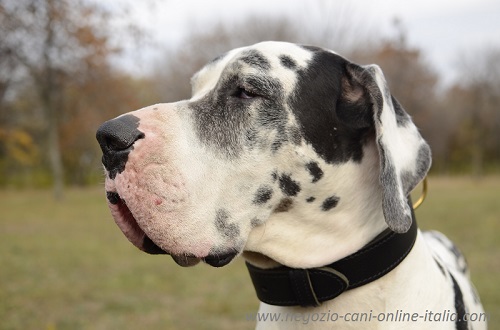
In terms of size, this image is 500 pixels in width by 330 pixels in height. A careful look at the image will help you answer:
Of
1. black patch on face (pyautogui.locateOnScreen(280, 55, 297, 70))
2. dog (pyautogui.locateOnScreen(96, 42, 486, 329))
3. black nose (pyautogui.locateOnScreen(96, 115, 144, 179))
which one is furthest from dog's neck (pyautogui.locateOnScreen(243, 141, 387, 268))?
black nose (pyautogui.locateOnScreen(96, 115, 144, 179))

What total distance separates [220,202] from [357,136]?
2.23ft

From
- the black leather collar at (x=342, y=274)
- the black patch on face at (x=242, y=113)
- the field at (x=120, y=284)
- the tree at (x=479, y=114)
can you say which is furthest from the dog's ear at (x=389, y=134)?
the tree at (x=479, y=114)

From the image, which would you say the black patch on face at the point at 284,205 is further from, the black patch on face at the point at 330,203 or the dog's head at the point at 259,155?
the black patch on face at the point at 330,203

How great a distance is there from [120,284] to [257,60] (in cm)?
A: 581

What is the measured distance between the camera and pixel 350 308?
2.34 metres

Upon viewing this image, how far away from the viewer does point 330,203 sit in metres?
2.39

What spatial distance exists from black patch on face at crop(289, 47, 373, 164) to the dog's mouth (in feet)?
1.96

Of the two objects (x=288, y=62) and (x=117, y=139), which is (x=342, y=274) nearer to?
(x=288, y=62)

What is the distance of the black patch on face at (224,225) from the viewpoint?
7.26 feet

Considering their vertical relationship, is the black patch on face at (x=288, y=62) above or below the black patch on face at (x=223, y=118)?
above

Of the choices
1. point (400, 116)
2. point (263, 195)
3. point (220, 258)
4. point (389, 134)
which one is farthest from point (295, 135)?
point (220, 258)

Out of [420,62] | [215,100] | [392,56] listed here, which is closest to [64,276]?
[215,100]

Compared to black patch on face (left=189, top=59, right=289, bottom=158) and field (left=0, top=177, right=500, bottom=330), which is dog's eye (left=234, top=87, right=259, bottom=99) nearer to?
black patch on face (left=189, top=59, right=289, bottom=158)

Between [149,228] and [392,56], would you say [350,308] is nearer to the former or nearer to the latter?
[149,228]
